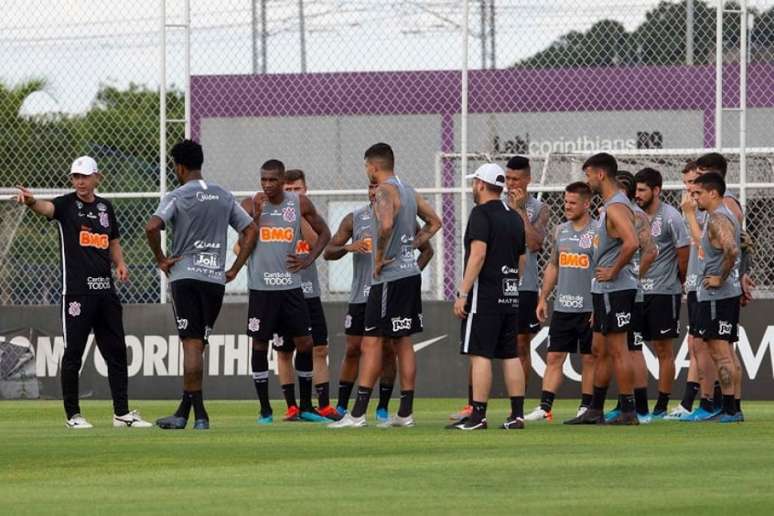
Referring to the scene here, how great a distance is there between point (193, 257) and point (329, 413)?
2315 millimetres

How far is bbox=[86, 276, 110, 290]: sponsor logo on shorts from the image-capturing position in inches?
585

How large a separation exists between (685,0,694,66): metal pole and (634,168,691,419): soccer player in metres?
6.62

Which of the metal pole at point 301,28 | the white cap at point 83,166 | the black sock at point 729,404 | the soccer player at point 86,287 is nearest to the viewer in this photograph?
the white cap at point 83,166

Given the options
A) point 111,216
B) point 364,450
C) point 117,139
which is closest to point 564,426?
point 364,450

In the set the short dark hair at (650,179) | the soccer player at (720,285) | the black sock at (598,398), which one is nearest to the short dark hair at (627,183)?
the short dark hair at (650,179)

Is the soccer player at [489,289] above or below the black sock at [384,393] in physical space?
above

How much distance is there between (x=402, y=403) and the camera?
14.5m

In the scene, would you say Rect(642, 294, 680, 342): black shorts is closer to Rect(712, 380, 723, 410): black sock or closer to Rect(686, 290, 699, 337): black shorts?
Rect(686, 290, 699, 337): black shorts

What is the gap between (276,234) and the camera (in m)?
15.7

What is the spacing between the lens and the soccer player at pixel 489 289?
45.2ft

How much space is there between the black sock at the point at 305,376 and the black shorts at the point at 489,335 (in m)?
2.21

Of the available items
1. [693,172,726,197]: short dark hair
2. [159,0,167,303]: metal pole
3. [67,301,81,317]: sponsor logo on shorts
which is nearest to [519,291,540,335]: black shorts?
[693,172,726,197]: short dark hair

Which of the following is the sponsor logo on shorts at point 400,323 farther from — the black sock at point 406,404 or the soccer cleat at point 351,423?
the soccer cleat at point 351,423

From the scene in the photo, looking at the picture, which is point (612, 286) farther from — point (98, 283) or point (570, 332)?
point (98, 283)
